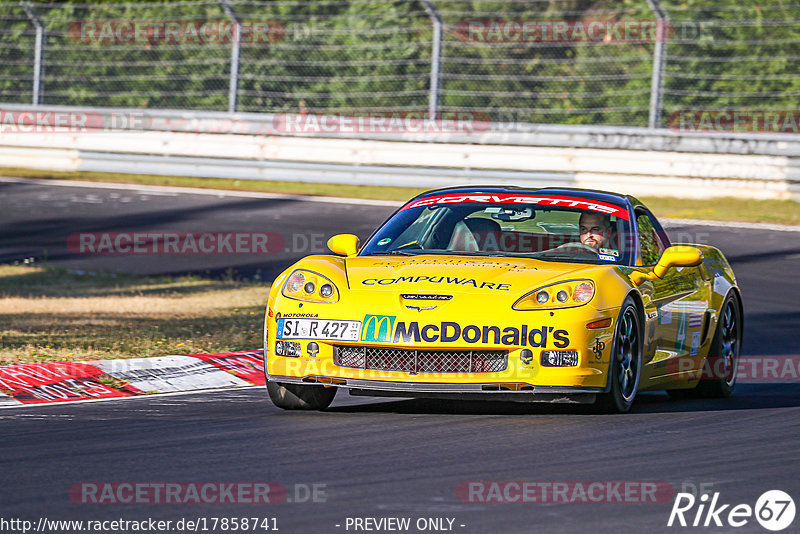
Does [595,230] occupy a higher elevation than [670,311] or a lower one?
higher

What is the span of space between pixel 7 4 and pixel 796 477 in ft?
65.5

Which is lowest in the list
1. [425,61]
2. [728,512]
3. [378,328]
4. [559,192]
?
[728,512]

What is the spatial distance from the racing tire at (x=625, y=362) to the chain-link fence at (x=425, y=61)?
43.1 ft

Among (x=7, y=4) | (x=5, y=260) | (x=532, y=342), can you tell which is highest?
(x=7, y=4)

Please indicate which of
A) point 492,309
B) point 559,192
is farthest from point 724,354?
point 492,309

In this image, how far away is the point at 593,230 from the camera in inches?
324

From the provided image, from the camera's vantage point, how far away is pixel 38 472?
18.4 feet

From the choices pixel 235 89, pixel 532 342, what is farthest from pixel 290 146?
pixel 532 342

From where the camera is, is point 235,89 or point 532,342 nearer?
point 532,342

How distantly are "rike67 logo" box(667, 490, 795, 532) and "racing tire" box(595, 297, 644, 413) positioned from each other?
186cm

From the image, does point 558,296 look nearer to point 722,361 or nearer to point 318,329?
point 318,329

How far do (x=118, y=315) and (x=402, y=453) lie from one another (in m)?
6.21

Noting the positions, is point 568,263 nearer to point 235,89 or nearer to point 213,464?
point 213,464

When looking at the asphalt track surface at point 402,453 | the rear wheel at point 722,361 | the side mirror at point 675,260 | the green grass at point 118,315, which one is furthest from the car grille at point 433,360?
the green grass at point 118,315
